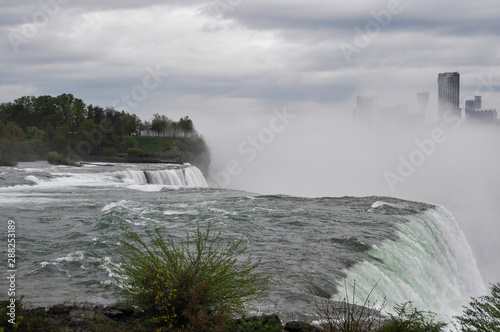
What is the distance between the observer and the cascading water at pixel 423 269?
508 inches

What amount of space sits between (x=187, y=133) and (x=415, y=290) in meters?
86.5

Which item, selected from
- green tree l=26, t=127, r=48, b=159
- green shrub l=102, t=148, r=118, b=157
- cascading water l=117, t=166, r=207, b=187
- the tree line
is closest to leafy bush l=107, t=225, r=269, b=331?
cascading water l=117, t=166, r=207, b=187

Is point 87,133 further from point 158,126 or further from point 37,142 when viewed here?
point 158,126

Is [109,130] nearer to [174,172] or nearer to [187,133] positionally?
[187,133]

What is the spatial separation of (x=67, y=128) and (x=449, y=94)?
4316 inches

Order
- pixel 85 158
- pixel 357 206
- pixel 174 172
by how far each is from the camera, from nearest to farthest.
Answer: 1. pixel 357 206
2. pixel 174 172
3. pixel 85 158

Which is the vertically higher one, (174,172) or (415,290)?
(174,172)

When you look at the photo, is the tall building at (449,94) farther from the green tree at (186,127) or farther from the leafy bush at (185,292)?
the leafy bush at (185,292)

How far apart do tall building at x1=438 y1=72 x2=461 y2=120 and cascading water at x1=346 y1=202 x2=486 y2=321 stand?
123363 mm

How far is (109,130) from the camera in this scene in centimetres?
8600

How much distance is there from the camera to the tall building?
452 ft

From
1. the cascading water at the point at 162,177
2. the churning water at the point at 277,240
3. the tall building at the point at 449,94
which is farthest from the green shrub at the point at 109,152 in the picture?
the tall building at the point at 449,94

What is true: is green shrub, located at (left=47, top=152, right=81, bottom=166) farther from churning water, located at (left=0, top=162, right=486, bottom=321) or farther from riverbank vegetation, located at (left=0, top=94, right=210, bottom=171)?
churning water, located at (left=0, top=162, right=486, bottom=321)

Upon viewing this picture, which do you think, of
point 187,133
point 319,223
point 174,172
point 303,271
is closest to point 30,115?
point 187,133
